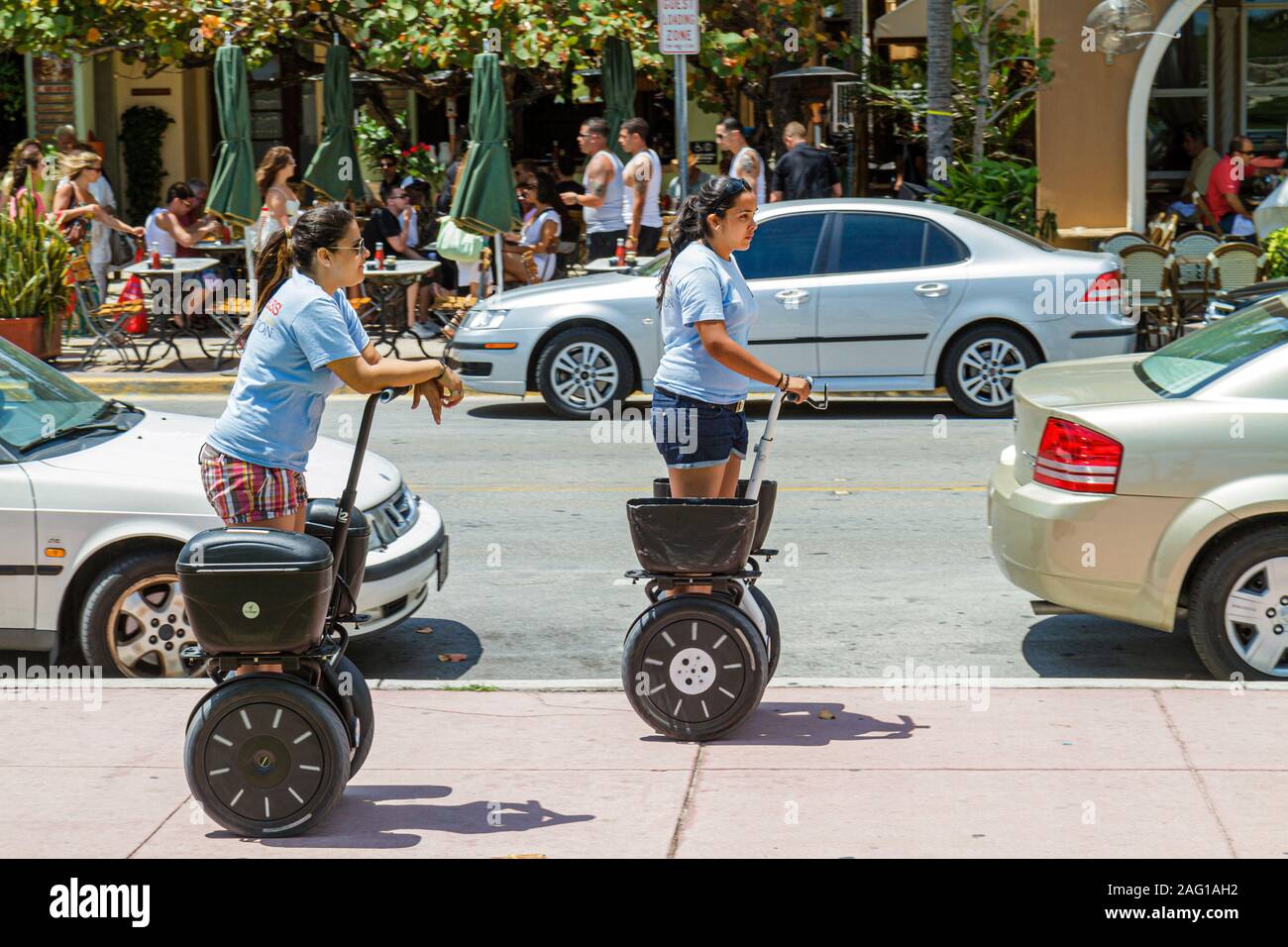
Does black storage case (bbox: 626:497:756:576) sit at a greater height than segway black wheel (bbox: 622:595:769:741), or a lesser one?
greater

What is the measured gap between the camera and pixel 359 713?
5246 millimetres

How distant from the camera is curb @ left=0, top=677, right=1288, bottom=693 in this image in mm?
6457

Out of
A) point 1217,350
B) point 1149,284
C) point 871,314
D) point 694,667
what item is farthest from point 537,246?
point 694,667

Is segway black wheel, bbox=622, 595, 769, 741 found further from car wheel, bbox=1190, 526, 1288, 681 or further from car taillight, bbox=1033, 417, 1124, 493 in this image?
car wheel, bbox=1190, 526, 1288, 681

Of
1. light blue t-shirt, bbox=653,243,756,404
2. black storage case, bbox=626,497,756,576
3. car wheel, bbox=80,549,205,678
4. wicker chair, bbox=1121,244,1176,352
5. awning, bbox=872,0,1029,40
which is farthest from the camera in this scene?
awning, bbox=872,0,1029,40

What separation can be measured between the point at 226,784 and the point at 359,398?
11.0 metres

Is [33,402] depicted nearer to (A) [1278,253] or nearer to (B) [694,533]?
(B) [694,533]

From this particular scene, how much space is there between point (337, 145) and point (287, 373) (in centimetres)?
1445

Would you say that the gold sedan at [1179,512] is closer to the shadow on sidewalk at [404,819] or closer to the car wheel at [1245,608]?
the car wheel at [1245,608]

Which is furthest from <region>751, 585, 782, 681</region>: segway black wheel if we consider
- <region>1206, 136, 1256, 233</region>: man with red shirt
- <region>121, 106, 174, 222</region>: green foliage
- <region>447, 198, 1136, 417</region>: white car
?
<region>121, 106, 174, 222</region>: green foliage

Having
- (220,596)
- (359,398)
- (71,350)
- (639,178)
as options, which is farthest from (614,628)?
(71,350)

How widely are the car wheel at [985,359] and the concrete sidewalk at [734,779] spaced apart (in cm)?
706

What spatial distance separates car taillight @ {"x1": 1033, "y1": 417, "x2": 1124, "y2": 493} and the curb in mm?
730

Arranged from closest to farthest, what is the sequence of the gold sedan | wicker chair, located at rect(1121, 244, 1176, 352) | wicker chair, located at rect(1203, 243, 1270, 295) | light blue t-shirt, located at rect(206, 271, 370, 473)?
1. light blue t-shirt, located at rect(206, 271, 370, 473)
2. the gold sedan
3. wicker chair, located at rect(1203, 243, 1270, 295)
4. wicker chair, located at rect(1121, 244, 1176, 352)
